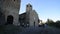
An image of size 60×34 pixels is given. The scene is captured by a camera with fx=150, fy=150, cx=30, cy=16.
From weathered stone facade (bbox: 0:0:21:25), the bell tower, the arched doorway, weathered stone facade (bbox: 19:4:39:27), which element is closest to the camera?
weathered stone facade (bbox: 0:0:21:25)

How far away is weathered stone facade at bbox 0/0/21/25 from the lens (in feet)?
128

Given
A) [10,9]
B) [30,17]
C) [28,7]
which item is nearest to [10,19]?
[10,9]

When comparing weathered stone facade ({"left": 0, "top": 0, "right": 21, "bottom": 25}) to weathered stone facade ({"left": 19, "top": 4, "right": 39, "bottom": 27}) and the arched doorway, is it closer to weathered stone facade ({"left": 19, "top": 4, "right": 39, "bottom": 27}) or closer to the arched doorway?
the arched doorway

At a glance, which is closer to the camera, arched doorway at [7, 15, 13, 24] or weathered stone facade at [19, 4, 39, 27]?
arched doorway at [7, 15, 13, 24]

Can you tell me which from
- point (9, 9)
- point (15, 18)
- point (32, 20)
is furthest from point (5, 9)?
point (32, 20)

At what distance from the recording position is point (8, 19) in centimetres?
4088

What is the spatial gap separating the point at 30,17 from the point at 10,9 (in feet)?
37.5

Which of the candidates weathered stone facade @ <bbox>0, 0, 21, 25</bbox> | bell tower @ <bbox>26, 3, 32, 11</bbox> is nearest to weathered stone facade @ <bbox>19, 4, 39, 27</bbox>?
bell tower @ <bbox>26, 3, 32, 11</bbox>

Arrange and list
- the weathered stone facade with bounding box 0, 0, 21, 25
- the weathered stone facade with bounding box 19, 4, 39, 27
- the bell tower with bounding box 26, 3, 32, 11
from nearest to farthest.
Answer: the weathered stone facade with bounding box 0, 0, 21, 25
the weathered stone facade with bounding box 19, 4, 39, 27
the bell tower with bounding box 26, 3, 32, 11

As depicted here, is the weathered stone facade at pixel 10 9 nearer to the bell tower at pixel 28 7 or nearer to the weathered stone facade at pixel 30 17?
the weathered stone facade at pixel 30 17

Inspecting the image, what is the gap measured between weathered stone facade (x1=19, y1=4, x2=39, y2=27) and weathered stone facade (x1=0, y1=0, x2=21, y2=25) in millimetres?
8865

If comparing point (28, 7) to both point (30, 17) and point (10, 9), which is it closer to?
point (30, 17)

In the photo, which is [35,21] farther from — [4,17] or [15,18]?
[4,17]

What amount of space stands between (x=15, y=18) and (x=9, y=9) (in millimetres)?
2973
